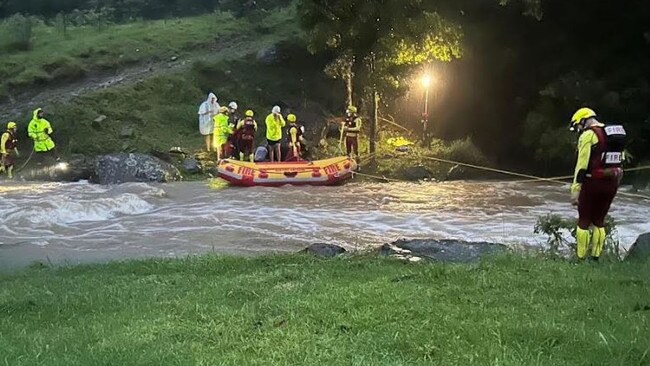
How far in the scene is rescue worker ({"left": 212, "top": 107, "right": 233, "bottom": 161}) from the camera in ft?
69.3

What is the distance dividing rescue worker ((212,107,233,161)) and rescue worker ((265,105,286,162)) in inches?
52.5

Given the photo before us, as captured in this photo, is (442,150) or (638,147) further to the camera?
(442,150)

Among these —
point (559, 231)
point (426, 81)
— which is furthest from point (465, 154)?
point (559, 231)

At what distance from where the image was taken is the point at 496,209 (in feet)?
51.5

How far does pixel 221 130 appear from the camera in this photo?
834 inches

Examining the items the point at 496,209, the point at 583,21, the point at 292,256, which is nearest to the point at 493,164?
the point at 583,21

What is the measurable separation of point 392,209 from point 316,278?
29.5 feet

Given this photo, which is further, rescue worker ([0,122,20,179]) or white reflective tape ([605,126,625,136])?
rescue worker ([0,122,20,179])

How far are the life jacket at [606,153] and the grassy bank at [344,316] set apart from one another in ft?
3.73

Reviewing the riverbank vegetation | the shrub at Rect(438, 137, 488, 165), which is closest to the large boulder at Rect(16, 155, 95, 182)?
the riverbank vegetation

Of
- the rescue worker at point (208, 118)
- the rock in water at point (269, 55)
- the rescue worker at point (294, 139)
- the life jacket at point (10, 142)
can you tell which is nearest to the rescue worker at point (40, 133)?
the life jacket at point (10, 142)

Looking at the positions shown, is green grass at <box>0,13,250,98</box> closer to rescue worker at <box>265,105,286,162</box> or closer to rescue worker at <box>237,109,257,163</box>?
rescue worker at <box>237,109,257,163</box>

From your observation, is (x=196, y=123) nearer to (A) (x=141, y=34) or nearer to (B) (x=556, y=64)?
(A) (x=141, y=34)

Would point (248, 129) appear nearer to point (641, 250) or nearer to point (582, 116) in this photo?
point (582, 116)
